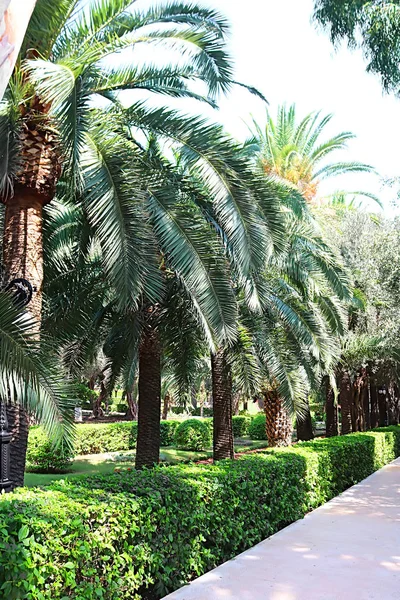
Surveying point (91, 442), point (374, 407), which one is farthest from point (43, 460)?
point (374, 407)

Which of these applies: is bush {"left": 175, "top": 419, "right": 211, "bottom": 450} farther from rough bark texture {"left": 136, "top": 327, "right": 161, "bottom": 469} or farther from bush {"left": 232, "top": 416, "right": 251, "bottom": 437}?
rough bark texture {"left": 136, "top": 327, "right": 161, "bottom": 469}

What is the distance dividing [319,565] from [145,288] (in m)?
3.64

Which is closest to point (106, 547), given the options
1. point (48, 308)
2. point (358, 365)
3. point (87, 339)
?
point (48, 308)

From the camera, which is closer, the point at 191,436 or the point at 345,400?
the point at 345,400

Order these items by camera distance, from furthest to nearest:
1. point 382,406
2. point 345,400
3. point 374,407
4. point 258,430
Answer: point 382,406 < point 258,430 < point 374,407 < point 345,400

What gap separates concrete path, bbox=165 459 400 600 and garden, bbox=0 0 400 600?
0.29m

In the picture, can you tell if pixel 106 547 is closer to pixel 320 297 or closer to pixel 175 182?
pixel 175 182

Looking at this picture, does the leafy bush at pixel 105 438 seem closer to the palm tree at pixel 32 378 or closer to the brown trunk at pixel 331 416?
the brown trunk at pixel 331 416

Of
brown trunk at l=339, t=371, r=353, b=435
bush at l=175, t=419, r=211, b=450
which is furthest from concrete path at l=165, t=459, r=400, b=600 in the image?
bush at l=175, t=419, r=211, b=450

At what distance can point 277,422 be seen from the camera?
1538cm

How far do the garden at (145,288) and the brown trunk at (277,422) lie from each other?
1.19 metres

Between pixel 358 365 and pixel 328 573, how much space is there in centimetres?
1478

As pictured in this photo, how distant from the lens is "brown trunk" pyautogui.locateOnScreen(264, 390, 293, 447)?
1534 centimetres

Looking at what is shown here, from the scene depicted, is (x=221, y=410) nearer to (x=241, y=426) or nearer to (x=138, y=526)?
(x=138, y=526)
